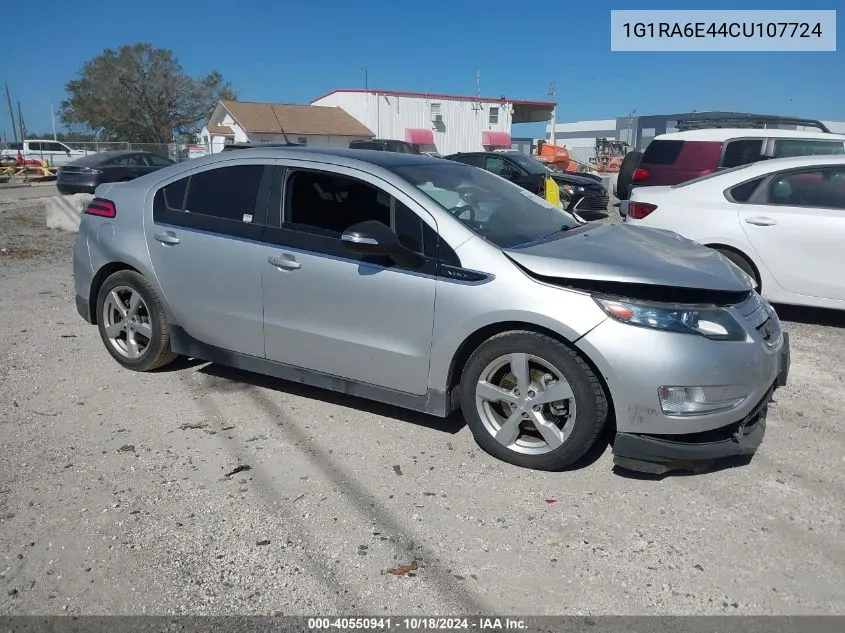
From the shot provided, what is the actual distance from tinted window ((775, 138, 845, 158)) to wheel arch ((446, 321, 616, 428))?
24.2 feet

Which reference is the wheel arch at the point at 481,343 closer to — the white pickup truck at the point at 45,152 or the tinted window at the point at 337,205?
the tinted window at the point at 337,205

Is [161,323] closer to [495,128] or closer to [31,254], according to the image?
[31,254]

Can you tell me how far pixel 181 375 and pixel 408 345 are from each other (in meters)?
2.17

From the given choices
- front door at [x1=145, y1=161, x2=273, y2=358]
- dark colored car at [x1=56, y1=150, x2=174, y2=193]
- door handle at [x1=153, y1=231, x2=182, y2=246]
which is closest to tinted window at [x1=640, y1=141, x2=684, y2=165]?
front door at [x1=145, y1=161, x2=273, y2=358]

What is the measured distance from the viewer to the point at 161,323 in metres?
4.70

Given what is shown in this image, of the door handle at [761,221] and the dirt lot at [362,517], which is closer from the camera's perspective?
the dirt lot at [362,517]

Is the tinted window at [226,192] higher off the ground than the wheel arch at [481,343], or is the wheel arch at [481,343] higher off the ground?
the tinted window at [226,192]

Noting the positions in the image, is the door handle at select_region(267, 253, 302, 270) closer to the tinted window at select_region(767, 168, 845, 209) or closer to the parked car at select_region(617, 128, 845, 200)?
the tinted window at select_region(767, 168, 845, 209)

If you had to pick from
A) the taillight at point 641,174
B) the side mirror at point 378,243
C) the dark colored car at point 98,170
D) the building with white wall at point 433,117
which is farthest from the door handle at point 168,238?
the building with white wall at point 433,117

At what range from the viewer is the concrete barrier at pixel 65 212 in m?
13.2

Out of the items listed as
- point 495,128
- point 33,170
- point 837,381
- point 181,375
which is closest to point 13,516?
point 181,375

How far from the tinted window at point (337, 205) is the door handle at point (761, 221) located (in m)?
3.95

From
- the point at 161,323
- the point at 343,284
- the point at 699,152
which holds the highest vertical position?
the point at 699,152

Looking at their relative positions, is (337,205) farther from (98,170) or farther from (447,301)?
(98,170)
